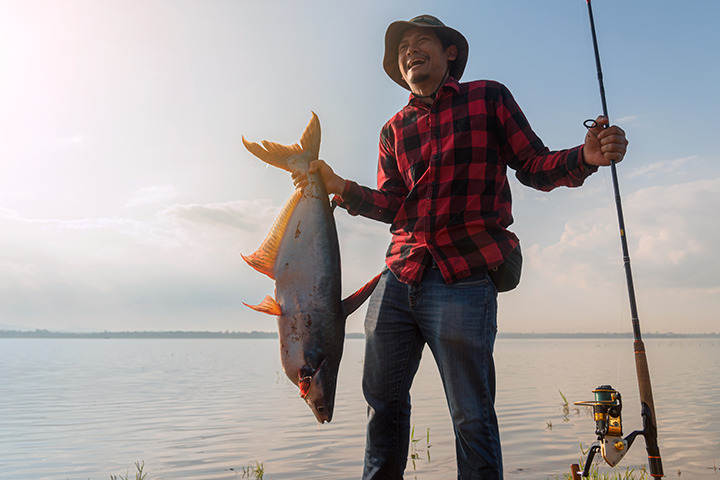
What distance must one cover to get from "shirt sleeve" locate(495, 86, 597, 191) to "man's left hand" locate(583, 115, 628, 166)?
0.05 meters

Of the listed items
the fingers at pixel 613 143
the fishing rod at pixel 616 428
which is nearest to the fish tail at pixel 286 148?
the fingers at pixel 613 143

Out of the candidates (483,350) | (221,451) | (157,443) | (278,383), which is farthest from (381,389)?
(278,383)

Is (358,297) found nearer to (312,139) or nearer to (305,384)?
(305,384)

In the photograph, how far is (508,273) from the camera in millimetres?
2609

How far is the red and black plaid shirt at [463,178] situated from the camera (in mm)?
2564

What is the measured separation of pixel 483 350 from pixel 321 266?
1115 millimetres

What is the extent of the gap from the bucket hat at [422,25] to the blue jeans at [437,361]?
147cm

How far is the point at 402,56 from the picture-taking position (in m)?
3.06

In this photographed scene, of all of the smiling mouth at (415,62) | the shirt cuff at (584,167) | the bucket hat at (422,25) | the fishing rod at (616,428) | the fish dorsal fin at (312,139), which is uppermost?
the bucket hat at (422,25)

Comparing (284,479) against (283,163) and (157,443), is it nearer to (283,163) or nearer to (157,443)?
(157,443)

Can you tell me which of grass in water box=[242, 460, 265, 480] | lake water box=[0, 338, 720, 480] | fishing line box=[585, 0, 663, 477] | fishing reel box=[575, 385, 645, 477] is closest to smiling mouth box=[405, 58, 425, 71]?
fishing line box=[585, 0, 663, 477]

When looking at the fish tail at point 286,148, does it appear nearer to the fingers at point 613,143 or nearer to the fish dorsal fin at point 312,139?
the fish dorsal fin at point 312,139

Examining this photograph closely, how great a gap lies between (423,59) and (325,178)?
98 cm

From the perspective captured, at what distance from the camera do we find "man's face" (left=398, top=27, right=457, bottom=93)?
115 inches
